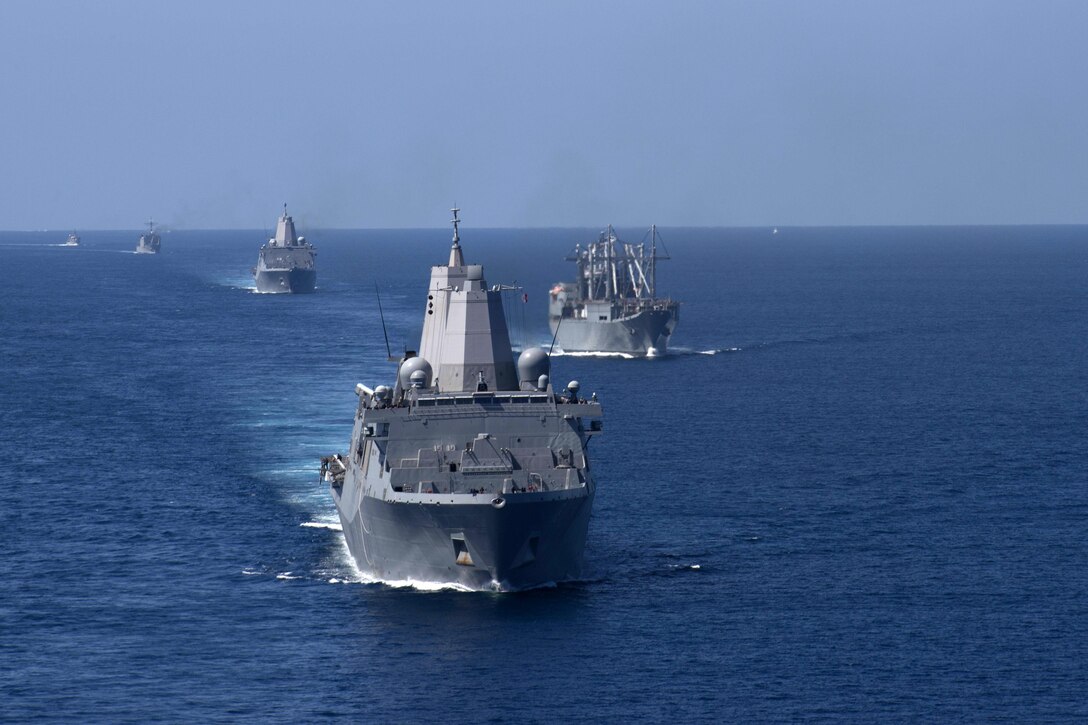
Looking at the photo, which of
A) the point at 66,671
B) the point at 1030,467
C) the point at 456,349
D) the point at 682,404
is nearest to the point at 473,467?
the point at 456,349

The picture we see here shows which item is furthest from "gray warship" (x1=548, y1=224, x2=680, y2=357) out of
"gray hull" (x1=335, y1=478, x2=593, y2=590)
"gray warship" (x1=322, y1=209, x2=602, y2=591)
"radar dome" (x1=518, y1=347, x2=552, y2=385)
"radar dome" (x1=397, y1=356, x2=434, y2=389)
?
"gray hull" (x1=335, y1=478, x2=593, y2=590)

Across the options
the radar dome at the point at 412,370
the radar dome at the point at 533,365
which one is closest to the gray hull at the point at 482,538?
the radar dome at the point at 412,370

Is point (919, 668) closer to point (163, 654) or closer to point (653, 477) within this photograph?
point (163, 654)

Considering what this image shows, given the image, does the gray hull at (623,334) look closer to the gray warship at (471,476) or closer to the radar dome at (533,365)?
the radar dome at (533,365)

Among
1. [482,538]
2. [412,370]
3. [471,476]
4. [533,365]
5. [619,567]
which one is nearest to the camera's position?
[482,538]

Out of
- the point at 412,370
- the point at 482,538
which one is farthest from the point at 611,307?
the point at 482,538

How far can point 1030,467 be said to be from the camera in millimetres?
79875

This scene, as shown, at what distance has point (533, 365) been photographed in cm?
6619

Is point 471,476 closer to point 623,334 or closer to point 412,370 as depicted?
point 412,370

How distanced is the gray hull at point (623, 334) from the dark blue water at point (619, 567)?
2397 cm

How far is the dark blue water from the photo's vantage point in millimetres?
47438

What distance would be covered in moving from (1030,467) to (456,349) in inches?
1233

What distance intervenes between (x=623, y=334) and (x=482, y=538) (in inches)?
3502

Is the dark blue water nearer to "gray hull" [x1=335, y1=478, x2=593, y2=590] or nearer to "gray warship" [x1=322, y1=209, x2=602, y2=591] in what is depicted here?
"gray hull" [x1=335, y1=478, x2=593, y2=590]
